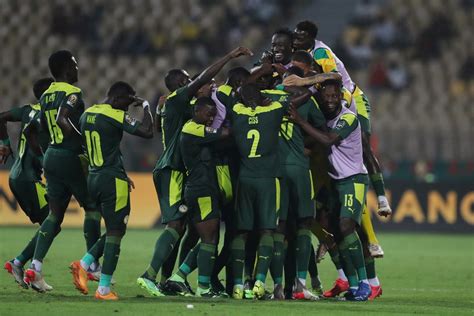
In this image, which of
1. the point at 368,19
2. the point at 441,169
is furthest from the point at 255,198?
the point at 368,19

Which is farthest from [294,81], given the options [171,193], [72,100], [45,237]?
[45,237]

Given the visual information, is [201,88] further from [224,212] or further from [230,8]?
[230,8]

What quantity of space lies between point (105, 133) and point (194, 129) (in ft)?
2.99

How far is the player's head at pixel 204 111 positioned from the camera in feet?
39.0

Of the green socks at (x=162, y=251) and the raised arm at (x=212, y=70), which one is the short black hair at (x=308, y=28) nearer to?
the raised arm at (x=212, y=70)

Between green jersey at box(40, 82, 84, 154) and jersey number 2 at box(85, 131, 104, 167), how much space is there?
27.5 inches

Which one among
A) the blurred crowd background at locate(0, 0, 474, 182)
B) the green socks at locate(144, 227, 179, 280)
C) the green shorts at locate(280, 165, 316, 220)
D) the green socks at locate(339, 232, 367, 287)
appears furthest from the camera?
the blurred crowd background at locate(0, 0, 474, 182)

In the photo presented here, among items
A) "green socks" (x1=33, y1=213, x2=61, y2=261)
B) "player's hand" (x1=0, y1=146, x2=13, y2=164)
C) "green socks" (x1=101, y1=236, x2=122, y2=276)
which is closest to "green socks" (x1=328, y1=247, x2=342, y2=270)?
"green socks" (x1=101, y1=236, x2=122, y2=276)

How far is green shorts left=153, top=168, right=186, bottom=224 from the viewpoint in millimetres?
12203

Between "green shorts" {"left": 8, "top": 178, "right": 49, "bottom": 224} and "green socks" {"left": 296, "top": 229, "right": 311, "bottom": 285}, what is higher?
"green shorts" {"left": 8, "top": 178, "right": 49, "bottom": 224}

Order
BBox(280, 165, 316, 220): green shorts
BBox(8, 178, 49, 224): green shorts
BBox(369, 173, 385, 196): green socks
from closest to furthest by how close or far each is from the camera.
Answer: BBox(280, 165, 316, 220): green shorts < BBox(369, 173, 385, 196): green socks < BBox(8, 178, 49, 224): green shorts

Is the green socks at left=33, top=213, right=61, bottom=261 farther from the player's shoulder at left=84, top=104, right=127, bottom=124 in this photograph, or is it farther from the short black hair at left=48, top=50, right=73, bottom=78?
the short black hair at left=48, top=50, right=73, bottom=78

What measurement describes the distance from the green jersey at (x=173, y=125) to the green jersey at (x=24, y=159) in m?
1.98

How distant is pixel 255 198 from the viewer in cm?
1190
